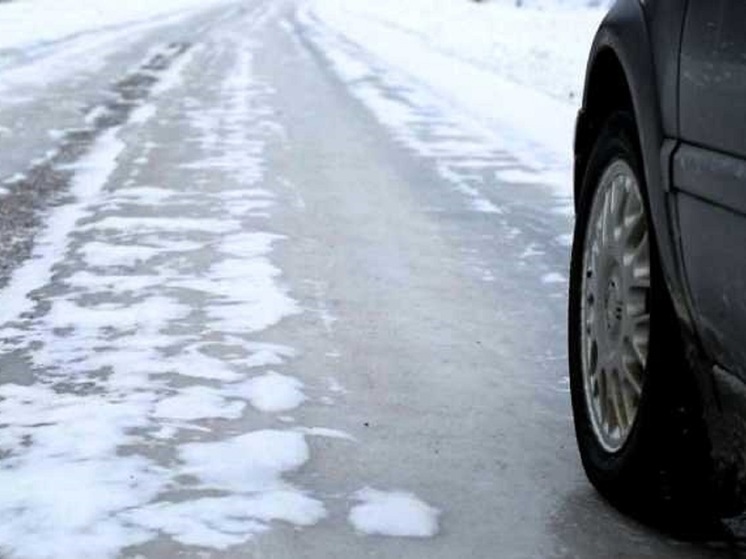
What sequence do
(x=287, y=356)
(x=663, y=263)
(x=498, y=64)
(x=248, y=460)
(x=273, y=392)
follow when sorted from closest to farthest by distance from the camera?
1. (x=663, y=263)
2. (x=248, y=460)
3. (x=273, y=392)
4. (x=287, y=356)
5. (x=498, y=64)

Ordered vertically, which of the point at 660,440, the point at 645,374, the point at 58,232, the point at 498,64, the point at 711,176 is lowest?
the point at 498,64

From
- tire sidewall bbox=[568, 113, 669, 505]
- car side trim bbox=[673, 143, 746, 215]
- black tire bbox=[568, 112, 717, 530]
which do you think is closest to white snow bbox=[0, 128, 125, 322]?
tire sidewall bbox=[568, 113, 669, 505]

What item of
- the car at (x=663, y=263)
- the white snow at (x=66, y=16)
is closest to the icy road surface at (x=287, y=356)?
the car at (x=663, y=263)

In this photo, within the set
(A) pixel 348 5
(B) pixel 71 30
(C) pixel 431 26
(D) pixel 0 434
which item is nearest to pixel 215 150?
(D) pixel 0 434

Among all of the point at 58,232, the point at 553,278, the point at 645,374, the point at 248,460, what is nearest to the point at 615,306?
the point at 645,374

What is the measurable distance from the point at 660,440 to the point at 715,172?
71 centimetres

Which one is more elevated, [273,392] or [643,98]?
[643,98]

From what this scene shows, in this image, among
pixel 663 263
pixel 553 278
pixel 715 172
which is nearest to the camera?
pixel 715 172

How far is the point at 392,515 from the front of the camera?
123 inches

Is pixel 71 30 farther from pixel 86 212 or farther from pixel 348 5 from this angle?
pixel 348 5

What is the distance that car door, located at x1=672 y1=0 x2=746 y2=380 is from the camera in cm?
232

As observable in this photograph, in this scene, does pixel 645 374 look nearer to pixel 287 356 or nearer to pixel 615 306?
pixel 615 306

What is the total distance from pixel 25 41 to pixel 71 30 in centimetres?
457

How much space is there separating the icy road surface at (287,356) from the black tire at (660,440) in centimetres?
10
